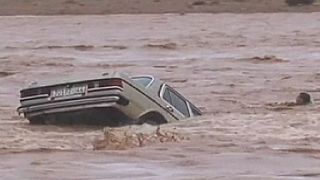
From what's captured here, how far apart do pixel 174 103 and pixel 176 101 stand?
0.11m

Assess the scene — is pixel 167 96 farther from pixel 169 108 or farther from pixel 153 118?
pixel 153 118

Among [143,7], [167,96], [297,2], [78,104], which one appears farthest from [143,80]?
[143,7]

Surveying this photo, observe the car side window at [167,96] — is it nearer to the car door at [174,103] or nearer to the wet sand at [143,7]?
the car door at [174,103]

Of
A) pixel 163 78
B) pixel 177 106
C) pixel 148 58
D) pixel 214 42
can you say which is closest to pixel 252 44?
pixel 214 42

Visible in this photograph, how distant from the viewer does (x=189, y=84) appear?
22562 millimetres

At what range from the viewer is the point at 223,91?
69.5 feet

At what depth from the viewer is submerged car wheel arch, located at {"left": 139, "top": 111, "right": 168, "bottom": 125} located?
46.5 ft

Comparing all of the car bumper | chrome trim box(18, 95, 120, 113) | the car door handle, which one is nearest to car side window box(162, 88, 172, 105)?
the car door handle

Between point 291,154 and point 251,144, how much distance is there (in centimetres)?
98

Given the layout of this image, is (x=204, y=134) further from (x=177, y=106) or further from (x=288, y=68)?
(x=288, y=68)

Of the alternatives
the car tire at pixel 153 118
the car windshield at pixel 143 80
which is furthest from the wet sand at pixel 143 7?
the car tire at pixel 153 118

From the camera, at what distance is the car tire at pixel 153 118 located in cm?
1420

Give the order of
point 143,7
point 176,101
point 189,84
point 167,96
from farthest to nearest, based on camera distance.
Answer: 1. point 143,7
2. point 189,84
3. point 176,101
4. point 167,96

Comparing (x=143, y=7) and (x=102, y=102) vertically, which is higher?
(x=143, y=7)
